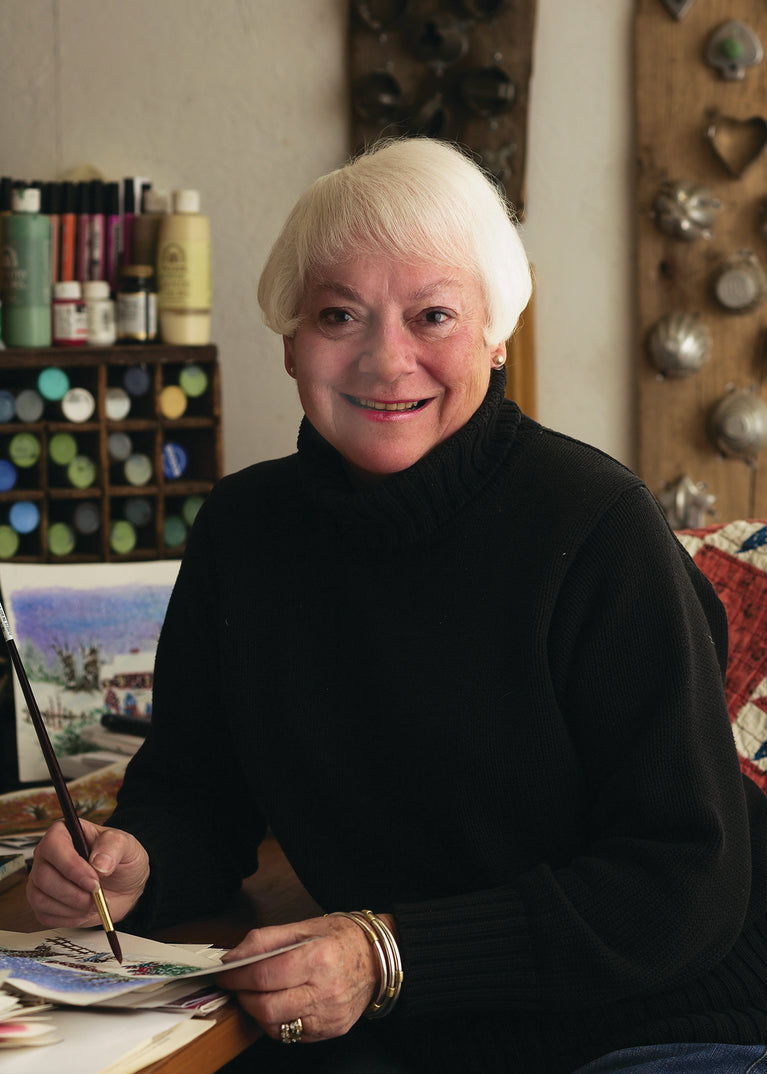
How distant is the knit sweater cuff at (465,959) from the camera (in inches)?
38.3

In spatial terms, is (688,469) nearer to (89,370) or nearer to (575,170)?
(575,170)

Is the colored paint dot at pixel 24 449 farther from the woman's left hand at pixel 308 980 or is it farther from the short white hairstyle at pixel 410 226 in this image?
the woman's left hand at pixel 308 980

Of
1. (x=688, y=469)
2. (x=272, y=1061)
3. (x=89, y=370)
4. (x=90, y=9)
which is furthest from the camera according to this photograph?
(x=90, y=9)

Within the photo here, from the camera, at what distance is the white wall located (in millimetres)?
2512

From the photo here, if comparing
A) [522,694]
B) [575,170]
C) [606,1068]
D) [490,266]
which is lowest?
[606,1068]

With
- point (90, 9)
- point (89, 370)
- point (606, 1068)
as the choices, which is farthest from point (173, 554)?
point (606, 1068)

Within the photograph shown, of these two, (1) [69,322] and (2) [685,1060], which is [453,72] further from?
(2) [685,1060]

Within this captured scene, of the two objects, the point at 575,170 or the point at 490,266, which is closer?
the point at 490,266

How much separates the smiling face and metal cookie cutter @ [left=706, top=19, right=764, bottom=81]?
1.50 m

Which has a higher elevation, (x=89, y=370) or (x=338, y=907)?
(x=89, y=370)

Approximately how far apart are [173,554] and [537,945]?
60.4 inches

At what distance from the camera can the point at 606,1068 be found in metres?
0.97

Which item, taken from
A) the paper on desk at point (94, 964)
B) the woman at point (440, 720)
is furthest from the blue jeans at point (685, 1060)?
the paper on desk at point (94, 964)

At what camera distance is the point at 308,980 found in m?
0.91
